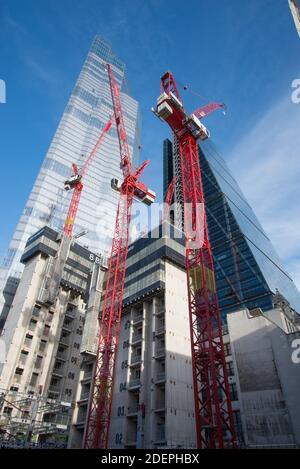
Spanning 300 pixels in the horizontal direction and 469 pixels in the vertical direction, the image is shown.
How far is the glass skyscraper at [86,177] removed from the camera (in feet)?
387

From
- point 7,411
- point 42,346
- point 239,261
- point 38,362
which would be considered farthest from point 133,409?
point 239,261

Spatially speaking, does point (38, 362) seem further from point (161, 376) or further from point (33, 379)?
point (161, 376)

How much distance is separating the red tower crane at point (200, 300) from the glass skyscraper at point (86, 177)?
200 ft

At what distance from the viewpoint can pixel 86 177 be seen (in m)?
151

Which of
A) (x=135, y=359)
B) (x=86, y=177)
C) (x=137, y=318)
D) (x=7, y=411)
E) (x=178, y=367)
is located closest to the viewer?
(x=178, y=367)

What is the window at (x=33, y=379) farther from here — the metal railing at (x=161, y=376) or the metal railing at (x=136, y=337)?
the metal railing at (x=161, y=376)

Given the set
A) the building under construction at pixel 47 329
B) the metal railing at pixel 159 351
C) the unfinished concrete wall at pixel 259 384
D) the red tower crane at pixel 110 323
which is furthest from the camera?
the building under construction at pixel 47 329

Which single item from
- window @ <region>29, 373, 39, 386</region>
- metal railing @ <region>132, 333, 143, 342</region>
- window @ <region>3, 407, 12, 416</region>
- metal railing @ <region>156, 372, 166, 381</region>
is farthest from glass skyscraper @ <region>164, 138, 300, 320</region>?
window @ <region>3, 407, 12, 416</region>

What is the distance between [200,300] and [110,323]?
23.7 meters

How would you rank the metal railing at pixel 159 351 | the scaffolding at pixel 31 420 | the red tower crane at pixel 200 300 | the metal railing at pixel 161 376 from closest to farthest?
the red tower crane at pixel 200 300
the scaffolding at pixel 31 420
the metal railing at pixel 161 376
the metal railing at pixel 159 351

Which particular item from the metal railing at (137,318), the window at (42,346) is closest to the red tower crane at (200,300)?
the metal railing at (137,318)

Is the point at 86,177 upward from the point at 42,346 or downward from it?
upward

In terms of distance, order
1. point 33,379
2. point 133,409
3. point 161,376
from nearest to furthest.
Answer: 1. point 161,376
2. point 133,409
3. point 33,379

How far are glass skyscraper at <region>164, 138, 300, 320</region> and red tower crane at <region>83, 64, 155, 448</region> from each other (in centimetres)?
7351
